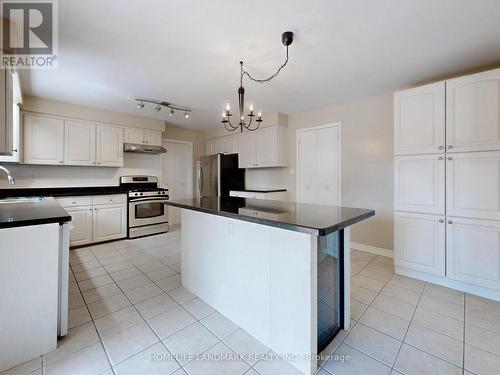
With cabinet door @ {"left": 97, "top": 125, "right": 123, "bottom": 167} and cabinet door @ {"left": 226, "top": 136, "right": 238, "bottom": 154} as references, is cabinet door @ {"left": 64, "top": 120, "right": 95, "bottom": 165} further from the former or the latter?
cabinet door @ {"left": 226, "top": 136, "right": 238, "bottom": 154}

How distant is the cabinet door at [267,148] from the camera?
4.39 m

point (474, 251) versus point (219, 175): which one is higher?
point (219, 175)

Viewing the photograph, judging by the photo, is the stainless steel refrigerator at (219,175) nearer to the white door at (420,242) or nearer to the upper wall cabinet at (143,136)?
the upper wall cabinet at (143,136)

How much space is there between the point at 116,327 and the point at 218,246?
0.98 meters

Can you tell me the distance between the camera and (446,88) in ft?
7.76

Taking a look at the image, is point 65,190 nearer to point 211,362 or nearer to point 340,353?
point 211,362

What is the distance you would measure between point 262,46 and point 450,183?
234 centimetres

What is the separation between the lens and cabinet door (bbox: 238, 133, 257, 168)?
4.81 metres

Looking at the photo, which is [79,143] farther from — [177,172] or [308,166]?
[308,166]

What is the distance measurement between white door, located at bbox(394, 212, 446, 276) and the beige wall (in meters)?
0.62

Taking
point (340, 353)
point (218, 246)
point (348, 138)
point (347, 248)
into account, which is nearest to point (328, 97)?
point (348, 138)

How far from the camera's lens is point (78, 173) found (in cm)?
419

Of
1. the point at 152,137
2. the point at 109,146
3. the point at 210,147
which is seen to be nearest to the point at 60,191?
the point at 109,146

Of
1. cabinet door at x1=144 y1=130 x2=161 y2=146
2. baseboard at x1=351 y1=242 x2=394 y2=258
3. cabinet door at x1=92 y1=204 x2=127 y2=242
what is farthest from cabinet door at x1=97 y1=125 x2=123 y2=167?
baseboard at x1=351 y1=242 x2=394 y2=258
